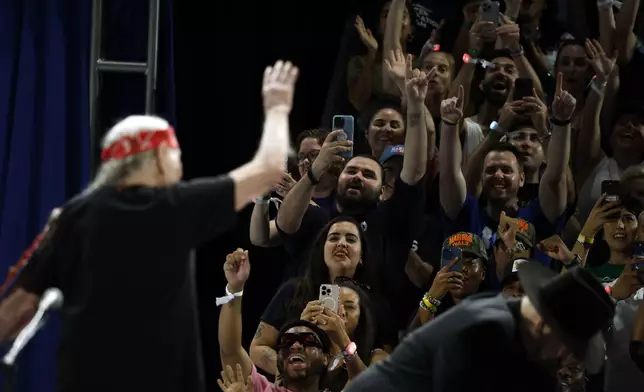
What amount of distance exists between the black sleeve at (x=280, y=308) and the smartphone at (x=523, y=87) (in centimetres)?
140

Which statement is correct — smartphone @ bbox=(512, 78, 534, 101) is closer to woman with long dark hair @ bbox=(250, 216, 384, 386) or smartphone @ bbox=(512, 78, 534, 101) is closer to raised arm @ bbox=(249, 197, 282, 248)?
woman with long dark hair @ bbox=(250, 216, 384, 386)

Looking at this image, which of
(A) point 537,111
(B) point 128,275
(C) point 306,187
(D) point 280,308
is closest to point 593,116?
(A) point 537,111

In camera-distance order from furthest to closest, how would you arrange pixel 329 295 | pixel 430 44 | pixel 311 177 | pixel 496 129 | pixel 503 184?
pixel 430 44, pixel 496 129, pixel 503 184, pixel 311 177, pixel 329 295

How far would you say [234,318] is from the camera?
474cm

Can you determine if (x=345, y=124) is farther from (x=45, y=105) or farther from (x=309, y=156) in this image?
(x=45, y=105)

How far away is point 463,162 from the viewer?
17.9 feet

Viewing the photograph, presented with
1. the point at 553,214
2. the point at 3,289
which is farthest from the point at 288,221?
the point at 3,289

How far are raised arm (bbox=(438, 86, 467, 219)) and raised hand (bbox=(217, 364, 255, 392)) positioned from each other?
1.16m

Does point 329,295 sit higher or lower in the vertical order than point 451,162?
lower

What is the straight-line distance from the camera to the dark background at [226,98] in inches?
217

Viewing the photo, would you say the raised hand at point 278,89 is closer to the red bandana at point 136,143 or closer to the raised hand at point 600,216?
the red bandana at point 136,143

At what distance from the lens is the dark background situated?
550 centimetres

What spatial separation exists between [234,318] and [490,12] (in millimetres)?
1965

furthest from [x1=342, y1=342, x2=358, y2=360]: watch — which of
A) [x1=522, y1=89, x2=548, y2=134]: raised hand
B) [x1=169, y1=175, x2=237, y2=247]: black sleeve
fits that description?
[x1=169, y1=175, x2=237, y2=247]: black sleeve
